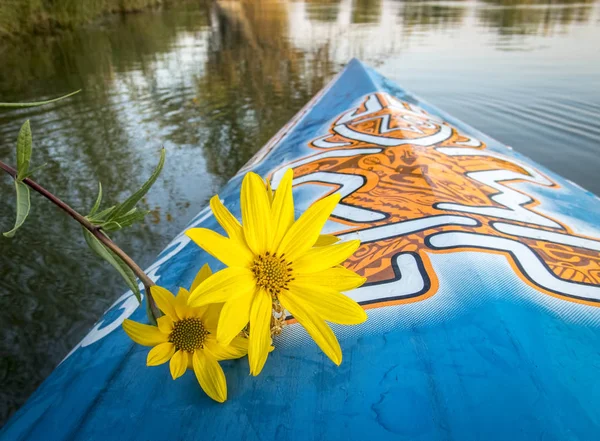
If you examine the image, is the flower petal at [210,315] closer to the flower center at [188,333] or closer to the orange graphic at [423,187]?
the flower center at [188,333]

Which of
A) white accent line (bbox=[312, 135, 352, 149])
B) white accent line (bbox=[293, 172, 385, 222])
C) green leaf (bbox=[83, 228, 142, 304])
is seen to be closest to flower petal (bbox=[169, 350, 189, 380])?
green leaf (bbox=[83, 228, 142, 304])

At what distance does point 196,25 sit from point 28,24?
4440mm

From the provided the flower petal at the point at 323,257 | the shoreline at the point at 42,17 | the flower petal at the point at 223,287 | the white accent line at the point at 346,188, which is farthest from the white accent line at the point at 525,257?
the shoreline at the point at 42,17

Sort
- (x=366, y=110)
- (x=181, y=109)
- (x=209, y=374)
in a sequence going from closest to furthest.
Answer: (x=209, y=374) → (x=366, y=110) → (x=181, y=109)

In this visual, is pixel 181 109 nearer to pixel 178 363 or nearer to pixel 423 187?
pixel 423 187

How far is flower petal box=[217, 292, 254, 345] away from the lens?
0.55 m

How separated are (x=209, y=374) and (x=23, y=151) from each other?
435mm

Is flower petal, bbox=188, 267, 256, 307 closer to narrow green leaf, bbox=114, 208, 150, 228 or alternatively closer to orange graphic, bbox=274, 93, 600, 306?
narrow green leaf, bbox=114, 208, 150, 228

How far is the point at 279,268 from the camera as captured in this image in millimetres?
613

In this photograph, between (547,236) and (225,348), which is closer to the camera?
(225,348)

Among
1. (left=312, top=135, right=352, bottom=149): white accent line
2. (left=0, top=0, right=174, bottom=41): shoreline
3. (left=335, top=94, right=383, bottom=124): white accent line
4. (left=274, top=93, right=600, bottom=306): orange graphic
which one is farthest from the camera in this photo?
(left=0, top=0, right=174, bottom=41): shoreline

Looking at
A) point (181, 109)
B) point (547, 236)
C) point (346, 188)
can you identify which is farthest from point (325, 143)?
point (181, 109)

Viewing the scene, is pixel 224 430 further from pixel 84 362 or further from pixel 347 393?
pixel 84 362

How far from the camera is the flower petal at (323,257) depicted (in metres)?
0.62
